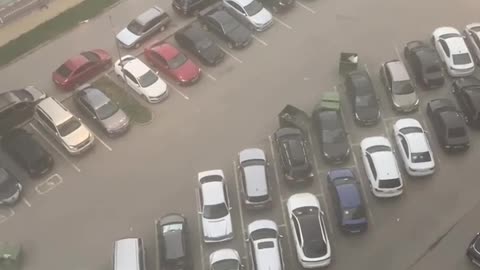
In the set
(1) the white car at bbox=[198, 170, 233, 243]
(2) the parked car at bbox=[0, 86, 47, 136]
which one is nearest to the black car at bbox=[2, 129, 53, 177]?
(2) the parked car at bbox=[0, 86, 47, 136]

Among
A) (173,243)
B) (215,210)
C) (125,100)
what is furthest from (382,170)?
(125,100)

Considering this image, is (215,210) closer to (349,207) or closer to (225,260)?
(225,260)

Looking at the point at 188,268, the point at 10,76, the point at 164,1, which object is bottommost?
the point at 188,268

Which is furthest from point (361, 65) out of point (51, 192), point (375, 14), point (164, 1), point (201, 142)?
point (51, 192)

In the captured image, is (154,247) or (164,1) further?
(164,1)

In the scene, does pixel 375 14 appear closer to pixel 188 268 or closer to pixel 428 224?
pixel 428 224

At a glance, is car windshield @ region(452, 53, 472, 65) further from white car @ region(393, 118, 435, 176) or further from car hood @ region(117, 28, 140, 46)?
car hood @ region(117, 28, 140, 46)

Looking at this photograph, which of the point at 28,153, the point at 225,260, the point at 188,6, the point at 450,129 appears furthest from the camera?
the point at 188,6
